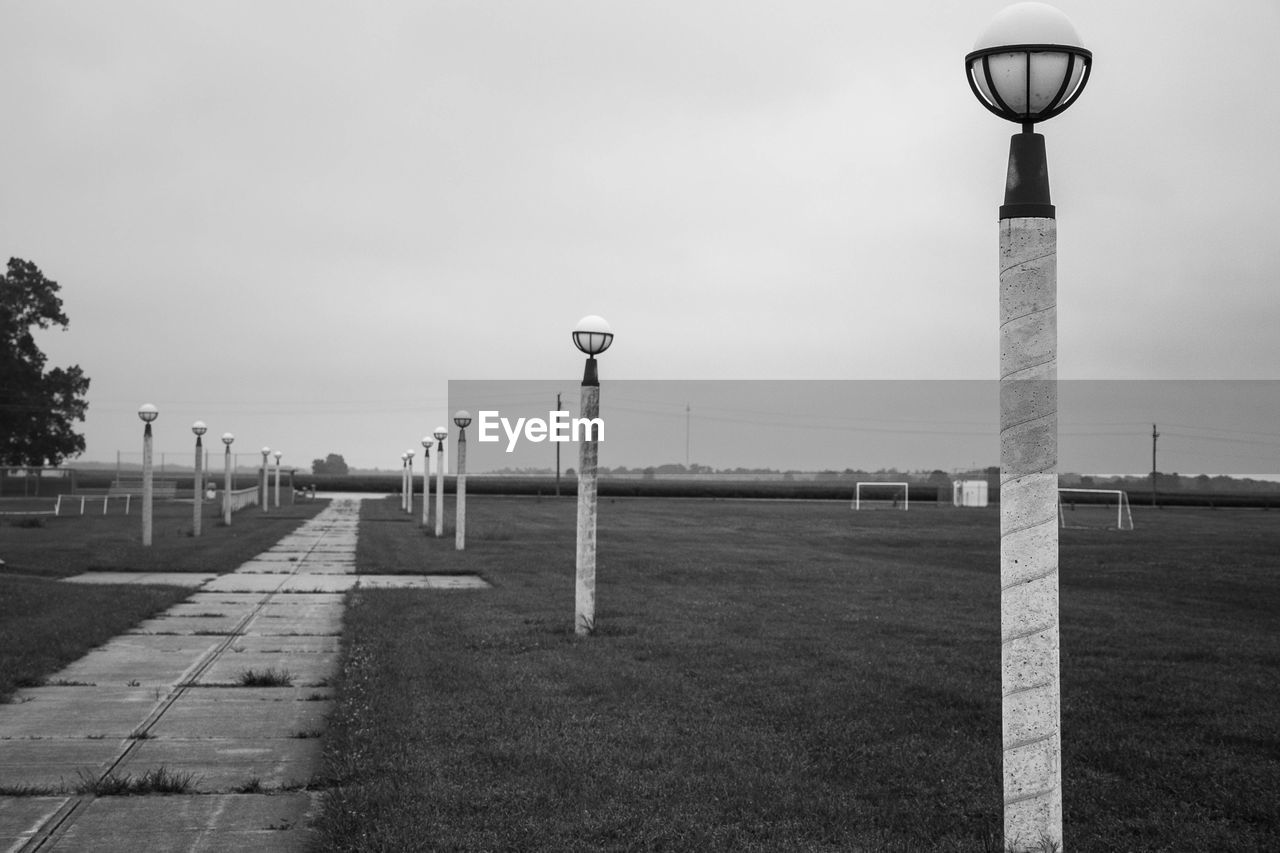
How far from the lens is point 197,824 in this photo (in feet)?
17.1

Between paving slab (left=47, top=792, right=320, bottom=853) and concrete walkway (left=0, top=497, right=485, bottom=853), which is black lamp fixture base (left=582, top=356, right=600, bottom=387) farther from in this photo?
paving slab (left=47, top=792, right=320, bottom=853)

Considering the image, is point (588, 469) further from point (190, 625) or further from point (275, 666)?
point (190, 625)

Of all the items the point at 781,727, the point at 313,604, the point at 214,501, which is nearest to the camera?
the point at 781,727

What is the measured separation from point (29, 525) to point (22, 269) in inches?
1334

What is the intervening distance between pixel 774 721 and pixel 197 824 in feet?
12.2

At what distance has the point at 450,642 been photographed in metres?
10.8

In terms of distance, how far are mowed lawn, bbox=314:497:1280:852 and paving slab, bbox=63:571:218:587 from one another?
3.24 metres

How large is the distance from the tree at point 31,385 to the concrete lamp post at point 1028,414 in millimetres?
58464

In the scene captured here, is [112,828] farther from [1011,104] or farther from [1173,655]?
[1173,655]

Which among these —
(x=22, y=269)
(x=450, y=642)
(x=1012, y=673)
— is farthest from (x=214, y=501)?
(x=1012, y=673)

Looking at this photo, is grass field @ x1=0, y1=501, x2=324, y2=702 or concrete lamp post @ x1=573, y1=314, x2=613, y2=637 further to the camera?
concrete lamp post @ x1=573, y1=314, x2=613, y2=637

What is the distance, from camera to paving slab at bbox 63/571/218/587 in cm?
1627

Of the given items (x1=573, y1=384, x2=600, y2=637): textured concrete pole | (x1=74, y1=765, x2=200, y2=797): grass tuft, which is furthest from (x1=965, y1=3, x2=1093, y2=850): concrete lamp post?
(x1=573, y1=384, x2=600, y2=637): textured concrete pole

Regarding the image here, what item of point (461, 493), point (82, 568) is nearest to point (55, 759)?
point (82, 568)
